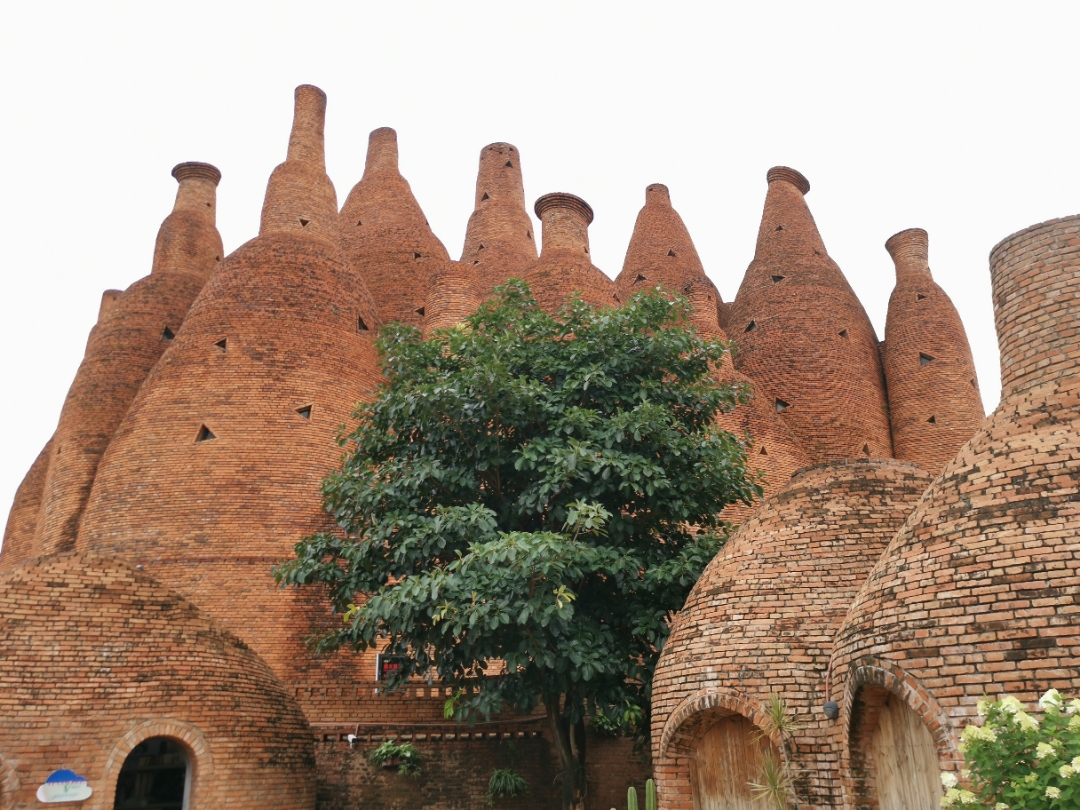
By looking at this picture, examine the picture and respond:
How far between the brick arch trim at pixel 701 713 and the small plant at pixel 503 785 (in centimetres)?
545

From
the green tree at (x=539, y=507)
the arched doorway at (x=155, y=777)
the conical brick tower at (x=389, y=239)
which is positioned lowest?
the arched doorway at (x=155, y=777)

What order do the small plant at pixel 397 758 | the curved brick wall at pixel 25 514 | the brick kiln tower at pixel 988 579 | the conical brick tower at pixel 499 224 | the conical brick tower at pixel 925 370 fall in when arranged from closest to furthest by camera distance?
the brick kiln tower at pixel 988 579 → the small plant at pixel 397 758 → the conical brick tower at pixel 925 370 → the curved brick wall at pixel 25 514 → the conical brick tower at pixel 499 224

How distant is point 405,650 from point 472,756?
10.4ft

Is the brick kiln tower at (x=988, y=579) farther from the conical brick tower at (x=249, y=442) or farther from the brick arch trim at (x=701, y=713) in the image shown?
the conical brick tower at (x=249, y=442)

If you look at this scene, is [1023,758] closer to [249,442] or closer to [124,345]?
[249,442]

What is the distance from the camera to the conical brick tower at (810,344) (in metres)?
22.2

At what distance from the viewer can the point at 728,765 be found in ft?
26.8

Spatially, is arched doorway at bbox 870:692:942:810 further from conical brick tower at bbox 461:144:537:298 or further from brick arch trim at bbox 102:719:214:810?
conical brick tower at bbox 461:144:537:298

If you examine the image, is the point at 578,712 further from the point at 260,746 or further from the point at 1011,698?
the point at 1011,698

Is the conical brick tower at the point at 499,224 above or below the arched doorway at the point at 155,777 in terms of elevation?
above

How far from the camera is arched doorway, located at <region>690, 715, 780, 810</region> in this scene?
313 inches

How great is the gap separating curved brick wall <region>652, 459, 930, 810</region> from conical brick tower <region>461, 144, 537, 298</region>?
16919 mm

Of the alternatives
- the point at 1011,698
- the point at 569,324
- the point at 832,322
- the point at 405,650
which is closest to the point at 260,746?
the point at 405,650

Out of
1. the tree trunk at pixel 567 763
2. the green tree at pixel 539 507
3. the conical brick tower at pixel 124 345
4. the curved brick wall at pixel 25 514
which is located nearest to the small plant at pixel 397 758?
the green tree at pixel 539 507
